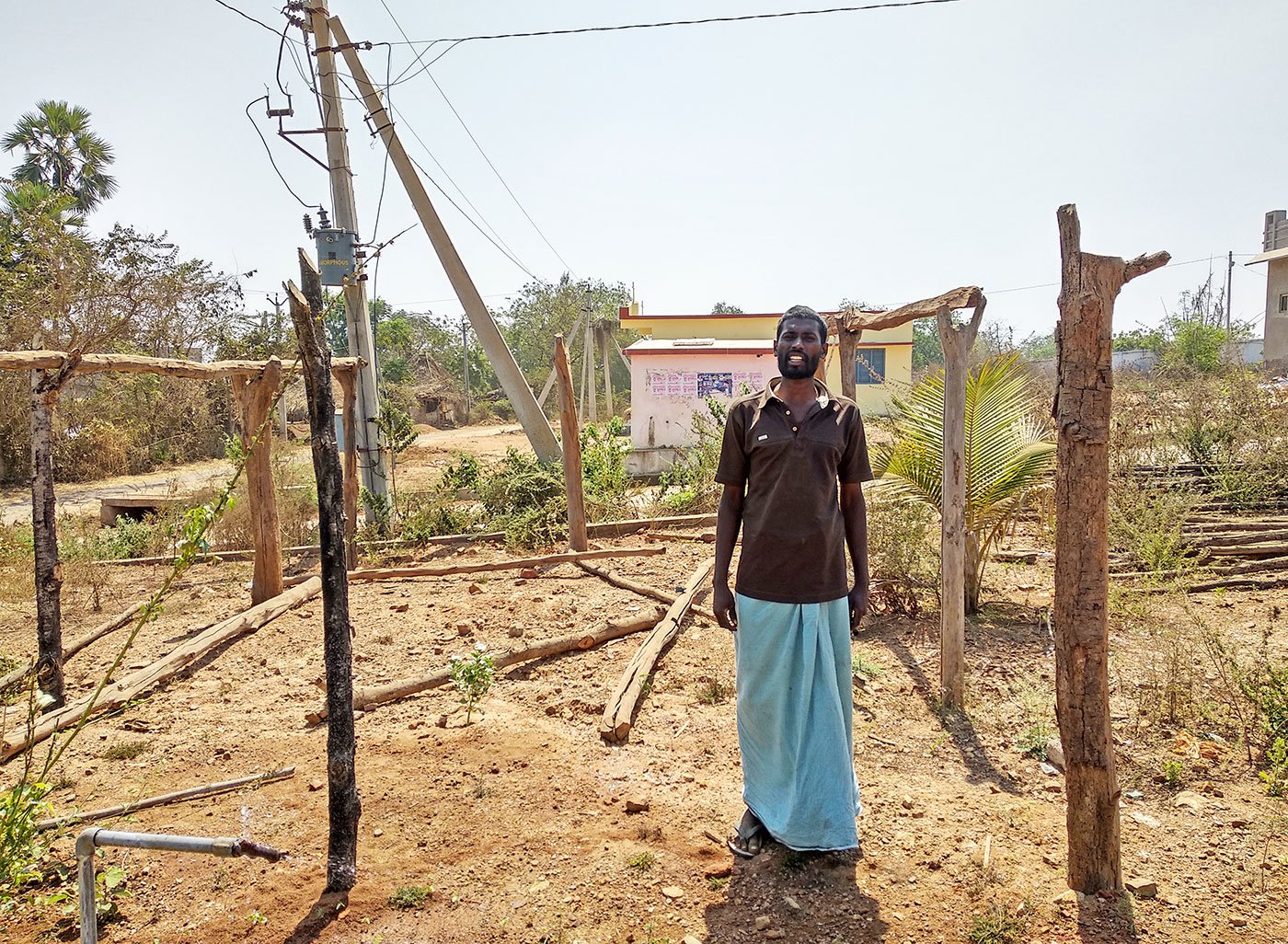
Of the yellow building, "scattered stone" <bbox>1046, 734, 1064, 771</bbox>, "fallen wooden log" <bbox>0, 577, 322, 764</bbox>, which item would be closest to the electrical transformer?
"fallen wooden log" <bbox>0, 577, 322, 764</bbox>

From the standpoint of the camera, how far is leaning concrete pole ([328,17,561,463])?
35.3 feet

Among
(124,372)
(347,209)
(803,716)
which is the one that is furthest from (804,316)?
(347,209)

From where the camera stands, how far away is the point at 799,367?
2.80m

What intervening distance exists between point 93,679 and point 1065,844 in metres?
5.52

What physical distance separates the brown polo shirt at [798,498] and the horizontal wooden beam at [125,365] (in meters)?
3.90

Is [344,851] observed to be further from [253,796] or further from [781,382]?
[781,382]

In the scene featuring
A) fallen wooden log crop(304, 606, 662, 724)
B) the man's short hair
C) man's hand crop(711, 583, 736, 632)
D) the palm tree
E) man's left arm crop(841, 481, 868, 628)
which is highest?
the palm tree

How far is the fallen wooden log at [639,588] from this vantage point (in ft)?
20.3

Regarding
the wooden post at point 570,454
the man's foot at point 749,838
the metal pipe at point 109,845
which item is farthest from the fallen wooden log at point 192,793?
the wooden post at point 570,454

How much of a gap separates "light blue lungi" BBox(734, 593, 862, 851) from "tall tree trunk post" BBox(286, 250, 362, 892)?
4.53 feet

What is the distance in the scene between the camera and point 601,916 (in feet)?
8.50

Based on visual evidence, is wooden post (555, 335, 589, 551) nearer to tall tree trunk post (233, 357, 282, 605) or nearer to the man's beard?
tall tree trunk post (233, 357, 282, 605)

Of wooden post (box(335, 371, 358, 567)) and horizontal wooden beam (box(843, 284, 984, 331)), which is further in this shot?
wooden post (box(335, 371, 358, 567))

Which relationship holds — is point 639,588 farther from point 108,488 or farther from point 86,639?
point 108,488
